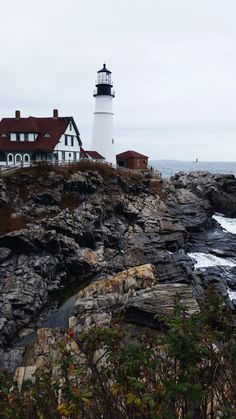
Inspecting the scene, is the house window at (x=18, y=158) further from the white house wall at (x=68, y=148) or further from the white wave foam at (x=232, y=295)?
the white wave foam at (x=232, y=295)

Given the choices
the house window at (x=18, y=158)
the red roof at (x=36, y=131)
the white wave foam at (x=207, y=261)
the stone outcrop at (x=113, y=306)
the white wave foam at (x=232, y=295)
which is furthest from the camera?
the house window at (x=18, y=158)

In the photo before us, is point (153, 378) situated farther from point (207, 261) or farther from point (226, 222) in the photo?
point (226, 222)

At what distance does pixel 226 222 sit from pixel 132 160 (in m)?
17.6

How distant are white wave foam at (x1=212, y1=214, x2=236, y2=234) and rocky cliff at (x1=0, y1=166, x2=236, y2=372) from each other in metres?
1.59

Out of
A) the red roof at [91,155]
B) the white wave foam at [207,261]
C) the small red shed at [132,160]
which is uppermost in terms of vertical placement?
the red roof at [91,155]

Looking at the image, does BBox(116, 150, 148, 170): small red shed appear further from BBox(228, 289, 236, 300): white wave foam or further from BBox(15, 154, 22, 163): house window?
Result: BBox(228, 289, 236, 300): white wave foam

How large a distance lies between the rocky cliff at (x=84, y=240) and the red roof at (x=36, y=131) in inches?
352

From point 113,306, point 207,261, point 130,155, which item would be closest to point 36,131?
point 130,155

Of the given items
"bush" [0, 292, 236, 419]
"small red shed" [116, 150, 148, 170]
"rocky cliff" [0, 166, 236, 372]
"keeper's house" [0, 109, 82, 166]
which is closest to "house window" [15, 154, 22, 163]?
"keeper's house" [0, 109, 82, 166]

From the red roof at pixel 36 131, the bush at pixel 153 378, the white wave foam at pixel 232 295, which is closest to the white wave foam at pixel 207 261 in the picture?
the white wave foam at pixel 232 295

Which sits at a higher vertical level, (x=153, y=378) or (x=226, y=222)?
(x=153, y=378)

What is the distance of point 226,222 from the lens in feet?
148

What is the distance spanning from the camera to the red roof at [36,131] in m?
47.4

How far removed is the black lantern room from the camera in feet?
181
